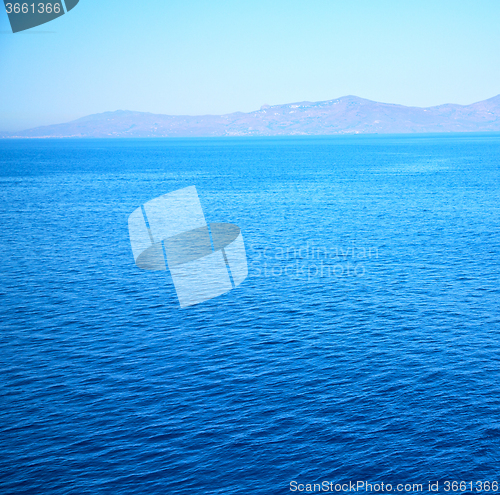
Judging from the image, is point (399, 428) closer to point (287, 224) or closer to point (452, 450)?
point (452, 450)

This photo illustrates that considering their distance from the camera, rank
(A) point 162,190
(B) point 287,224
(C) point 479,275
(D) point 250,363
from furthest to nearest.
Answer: (A) point 162,190
(B) point 287,224
(C) point 479,275
(D) point 250,363

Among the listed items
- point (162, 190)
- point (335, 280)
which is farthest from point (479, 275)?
point (162, 190)

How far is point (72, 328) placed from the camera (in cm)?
4909

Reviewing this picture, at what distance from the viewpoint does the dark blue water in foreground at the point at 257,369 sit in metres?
30.1

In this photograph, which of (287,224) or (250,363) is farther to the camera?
(287,224)

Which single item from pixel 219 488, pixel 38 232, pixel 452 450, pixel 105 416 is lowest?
pixel 452 450

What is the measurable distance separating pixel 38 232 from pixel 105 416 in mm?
65515

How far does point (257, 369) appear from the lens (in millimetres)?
41062

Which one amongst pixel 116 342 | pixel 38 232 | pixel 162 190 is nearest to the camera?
pixel 116 342

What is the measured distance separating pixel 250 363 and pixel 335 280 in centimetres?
2553

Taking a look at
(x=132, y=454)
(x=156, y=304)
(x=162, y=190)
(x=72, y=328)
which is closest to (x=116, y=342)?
(x=72, y=328)

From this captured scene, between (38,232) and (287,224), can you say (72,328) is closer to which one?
(38,232)

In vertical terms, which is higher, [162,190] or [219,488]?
Answer: [162,190]

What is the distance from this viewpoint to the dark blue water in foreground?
98.8ft
